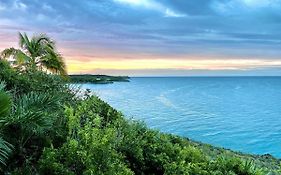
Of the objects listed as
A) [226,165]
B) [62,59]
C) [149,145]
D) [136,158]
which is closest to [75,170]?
[136,158]

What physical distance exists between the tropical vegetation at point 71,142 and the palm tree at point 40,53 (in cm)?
590

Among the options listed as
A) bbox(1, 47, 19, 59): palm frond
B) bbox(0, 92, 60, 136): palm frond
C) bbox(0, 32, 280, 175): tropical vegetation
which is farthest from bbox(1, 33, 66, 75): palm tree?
bbox(0, 92, 60, 136): palm frond

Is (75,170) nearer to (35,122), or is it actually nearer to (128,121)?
(35,122)

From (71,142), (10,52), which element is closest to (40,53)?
(10,52)

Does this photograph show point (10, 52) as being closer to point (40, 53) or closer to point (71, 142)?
point (40, 53)

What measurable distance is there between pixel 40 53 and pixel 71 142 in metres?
13.0

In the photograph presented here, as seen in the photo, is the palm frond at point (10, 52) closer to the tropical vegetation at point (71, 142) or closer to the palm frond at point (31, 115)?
the tropical vegetation at point (71, 142)

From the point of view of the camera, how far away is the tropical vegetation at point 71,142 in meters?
8.39

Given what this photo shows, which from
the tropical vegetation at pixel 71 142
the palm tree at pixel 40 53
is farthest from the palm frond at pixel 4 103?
the palm tree at pixel 40 53

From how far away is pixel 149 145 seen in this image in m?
11.7

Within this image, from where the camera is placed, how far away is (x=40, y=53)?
68.3 ft

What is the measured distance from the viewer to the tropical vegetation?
8391 mm

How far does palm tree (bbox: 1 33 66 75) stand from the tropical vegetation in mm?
5902

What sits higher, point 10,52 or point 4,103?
point 10,52
